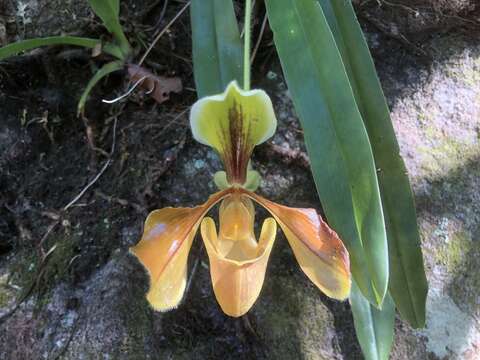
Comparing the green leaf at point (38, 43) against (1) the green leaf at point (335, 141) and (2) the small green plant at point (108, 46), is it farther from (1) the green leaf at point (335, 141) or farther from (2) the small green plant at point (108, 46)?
(1) the green leaf at point (335, 141)

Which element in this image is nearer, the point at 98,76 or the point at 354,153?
the point at 354,153

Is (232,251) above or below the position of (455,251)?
above

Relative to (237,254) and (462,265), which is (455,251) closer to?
(462,265)

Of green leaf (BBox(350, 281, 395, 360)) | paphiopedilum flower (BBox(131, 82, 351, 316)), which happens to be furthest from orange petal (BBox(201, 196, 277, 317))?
A: green leaf (BBox(350, 281, 395, 360))

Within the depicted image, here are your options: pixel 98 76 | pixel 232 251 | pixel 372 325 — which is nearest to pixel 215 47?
pixel 98 76

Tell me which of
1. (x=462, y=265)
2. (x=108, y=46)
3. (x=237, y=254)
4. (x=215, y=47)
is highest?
(x=215, y=47)

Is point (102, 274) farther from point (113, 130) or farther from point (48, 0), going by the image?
point (48, 0)

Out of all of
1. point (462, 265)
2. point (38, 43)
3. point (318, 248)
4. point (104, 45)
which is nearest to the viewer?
point (318, 248)

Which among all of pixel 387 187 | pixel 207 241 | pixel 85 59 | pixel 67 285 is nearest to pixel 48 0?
pixel 85 59
